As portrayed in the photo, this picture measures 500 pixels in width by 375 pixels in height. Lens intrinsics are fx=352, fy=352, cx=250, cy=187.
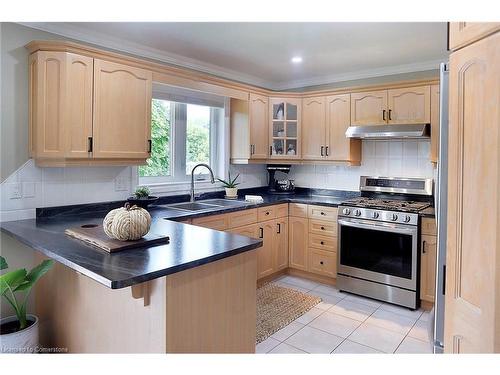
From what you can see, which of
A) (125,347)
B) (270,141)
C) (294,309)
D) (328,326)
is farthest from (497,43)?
(270,141)

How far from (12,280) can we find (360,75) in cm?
365

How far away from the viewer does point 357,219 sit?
3395 millimetres

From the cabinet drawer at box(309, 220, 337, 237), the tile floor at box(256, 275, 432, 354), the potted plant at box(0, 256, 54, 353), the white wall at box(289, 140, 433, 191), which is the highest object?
the white wall at box(289, 140, 433, 191)

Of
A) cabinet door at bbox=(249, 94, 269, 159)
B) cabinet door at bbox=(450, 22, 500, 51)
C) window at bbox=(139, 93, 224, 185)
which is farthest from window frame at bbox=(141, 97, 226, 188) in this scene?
cabinet door at bbox=(450, 22, 500, 51)

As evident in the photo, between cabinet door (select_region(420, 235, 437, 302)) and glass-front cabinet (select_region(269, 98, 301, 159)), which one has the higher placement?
glass-front cabinet (select_region(269, 98, 301, 159))

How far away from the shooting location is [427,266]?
10.1ft

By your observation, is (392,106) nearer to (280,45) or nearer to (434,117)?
(434,117)

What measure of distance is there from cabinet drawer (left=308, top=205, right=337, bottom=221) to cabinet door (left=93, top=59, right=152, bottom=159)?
184 centimetres

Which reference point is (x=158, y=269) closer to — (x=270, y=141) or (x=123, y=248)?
(x=123, y=248)

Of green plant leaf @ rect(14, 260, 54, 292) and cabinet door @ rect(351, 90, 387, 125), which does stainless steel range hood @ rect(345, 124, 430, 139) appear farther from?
green plant leaf @ rect(14, 260, 54, 292)

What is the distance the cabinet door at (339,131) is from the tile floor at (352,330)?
1.49 meters

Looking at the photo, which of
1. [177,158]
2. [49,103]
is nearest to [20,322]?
[49,103]

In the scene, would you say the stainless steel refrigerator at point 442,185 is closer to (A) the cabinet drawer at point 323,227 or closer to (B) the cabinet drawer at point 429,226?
(B) the cabinet drawer at point 429,226

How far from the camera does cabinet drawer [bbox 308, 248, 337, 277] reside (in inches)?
144
